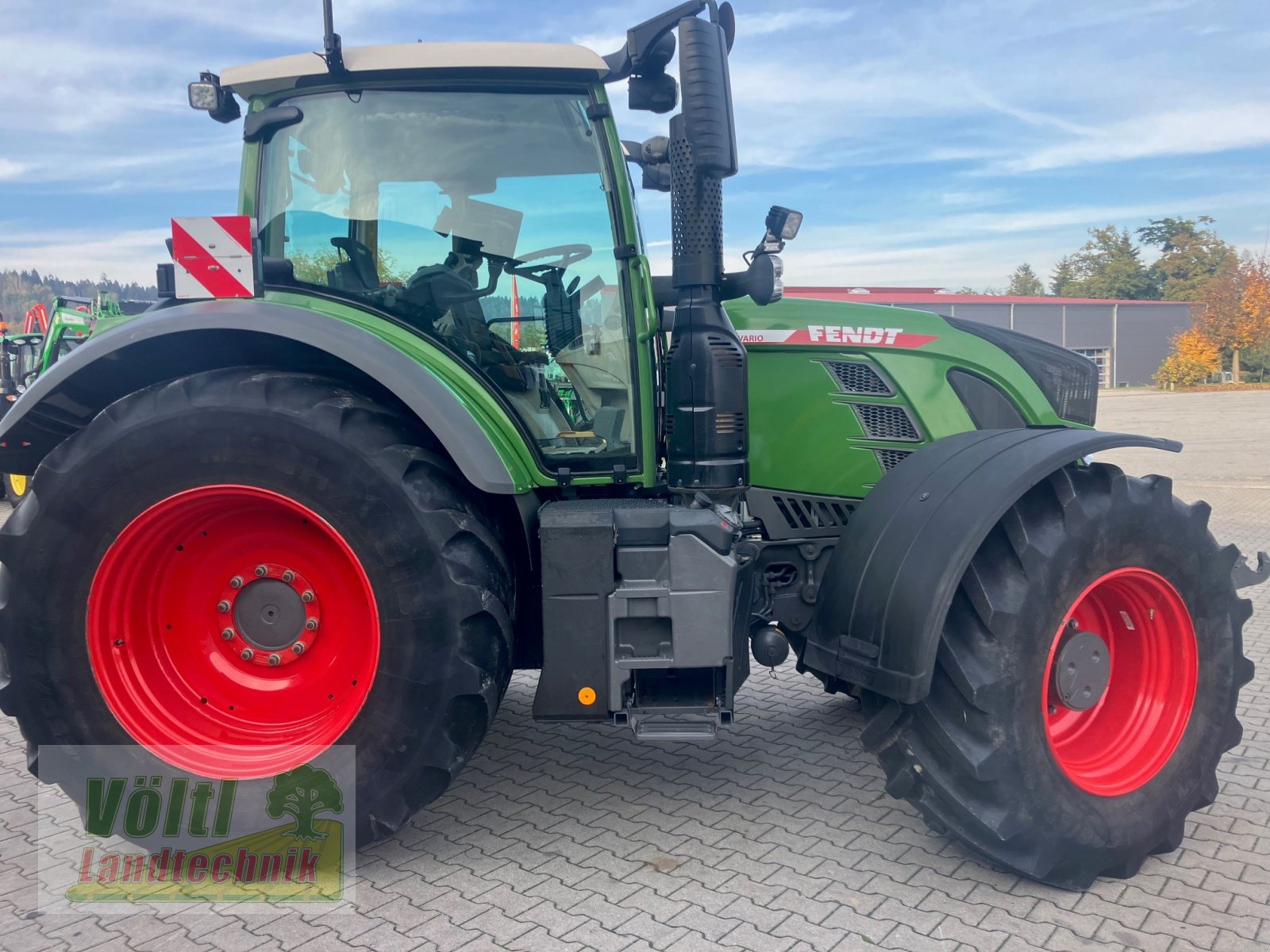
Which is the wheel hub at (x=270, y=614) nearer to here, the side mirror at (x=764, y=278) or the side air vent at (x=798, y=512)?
the side air vent at (x=798, y=512)

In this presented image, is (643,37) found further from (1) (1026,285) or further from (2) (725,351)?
(1) (1026,285)

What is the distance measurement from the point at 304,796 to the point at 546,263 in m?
1.87

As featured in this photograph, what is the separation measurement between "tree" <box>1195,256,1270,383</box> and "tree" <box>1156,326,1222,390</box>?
0.75m

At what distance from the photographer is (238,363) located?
3150mm

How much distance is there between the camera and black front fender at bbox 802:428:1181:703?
110 inches

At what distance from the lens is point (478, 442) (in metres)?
2.91

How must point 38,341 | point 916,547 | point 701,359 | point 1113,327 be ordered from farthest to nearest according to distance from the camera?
point 1113,327
point 38,341
point 701,359
point 916,547

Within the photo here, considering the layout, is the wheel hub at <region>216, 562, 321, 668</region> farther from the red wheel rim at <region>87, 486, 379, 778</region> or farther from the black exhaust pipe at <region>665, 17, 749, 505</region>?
the black exhaust pipe at <region>665, 17, 749, 505</region>

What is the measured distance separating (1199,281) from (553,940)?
68.2 meters

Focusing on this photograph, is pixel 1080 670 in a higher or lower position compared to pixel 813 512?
lower

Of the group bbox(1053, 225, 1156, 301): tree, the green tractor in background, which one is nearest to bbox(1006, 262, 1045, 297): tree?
bbox(1053, 225, 1156, 301): tree

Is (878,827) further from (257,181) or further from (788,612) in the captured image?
(257,181)

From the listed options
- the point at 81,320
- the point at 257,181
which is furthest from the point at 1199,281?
the point at 257,181

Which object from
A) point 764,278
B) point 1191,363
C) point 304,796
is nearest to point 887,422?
point 764,278
